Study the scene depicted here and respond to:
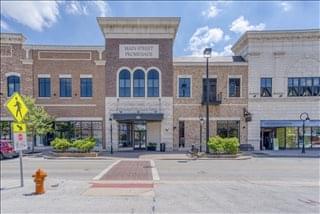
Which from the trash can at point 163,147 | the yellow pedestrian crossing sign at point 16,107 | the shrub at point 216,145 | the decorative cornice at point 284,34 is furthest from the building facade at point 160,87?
the yellow pedestrian crossing sign at point 16,107

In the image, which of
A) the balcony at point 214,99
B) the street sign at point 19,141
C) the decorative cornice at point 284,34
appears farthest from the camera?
the decorative cornice at point 284,34

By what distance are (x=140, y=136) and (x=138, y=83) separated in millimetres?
5293

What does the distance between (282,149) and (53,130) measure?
2289 centimetres

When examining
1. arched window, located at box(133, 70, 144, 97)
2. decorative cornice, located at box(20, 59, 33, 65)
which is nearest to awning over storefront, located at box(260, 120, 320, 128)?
arched window, located at box(133, 70, 144, 97)

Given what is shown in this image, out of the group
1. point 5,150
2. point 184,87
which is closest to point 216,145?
point 184,87

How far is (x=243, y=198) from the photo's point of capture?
8148 millimetres

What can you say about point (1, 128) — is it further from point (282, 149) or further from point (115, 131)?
point (282, 149)

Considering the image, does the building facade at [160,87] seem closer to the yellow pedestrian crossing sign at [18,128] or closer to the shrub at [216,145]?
the shrub at [216,145]

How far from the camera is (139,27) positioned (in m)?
26.4

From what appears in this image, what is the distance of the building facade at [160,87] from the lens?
86.4 ft

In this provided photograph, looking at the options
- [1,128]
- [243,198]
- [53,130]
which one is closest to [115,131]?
[53,130]

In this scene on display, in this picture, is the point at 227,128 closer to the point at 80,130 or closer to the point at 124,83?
the point at 124,83

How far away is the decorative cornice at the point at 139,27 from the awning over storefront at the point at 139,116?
24.9ft

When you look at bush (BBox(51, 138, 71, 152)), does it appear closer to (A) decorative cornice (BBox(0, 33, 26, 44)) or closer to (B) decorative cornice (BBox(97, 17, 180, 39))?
(B) decorative cornice (BBox(97, 17, 180, 39))
